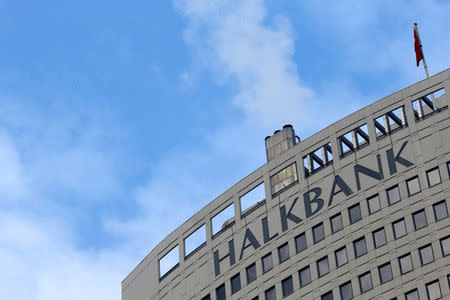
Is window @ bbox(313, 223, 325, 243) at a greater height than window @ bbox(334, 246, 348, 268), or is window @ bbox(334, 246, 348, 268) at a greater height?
window @ bbox(313, 223, 325, 243)

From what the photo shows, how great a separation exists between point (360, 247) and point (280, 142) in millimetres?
16963

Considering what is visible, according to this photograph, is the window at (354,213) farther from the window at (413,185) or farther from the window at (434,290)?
the window at (434,290)

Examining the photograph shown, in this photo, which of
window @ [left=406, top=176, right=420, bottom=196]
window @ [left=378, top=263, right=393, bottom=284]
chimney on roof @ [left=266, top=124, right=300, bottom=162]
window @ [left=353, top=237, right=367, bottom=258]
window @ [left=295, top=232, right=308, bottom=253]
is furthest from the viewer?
chimney on roof @ [left=266, top=124, right=300, bottom=162]

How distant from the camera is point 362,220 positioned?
3366 inches

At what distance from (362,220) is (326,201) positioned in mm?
4019

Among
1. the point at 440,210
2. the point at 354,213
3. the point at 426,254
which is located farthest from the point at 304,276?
the point at 440,210

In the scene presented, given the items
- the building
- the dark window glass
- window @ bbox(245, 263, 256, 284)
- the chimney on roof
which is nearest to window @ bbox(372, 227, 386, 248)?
the building

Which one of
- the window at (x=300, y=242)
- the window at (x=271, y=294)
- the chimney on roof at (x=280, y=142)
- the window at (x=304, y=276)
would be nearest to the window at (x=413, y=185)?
the window at (x=300, y=242)

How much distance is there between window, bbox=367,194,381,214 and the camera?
85412mm

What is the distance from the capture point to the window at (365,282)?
8324 centimetres

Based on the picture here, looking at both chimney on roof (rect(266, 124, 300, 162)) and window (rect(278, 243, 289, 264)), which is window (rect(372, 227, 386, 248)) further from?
chimney on roof (rect(266, 124, 300, 162))

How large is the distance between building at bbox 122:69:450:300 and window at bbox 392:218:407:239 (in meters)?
0.07

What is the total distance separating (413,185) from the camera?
3324 inches

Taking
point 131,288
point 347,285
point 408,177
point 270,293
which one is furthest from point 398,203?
point 131,288
